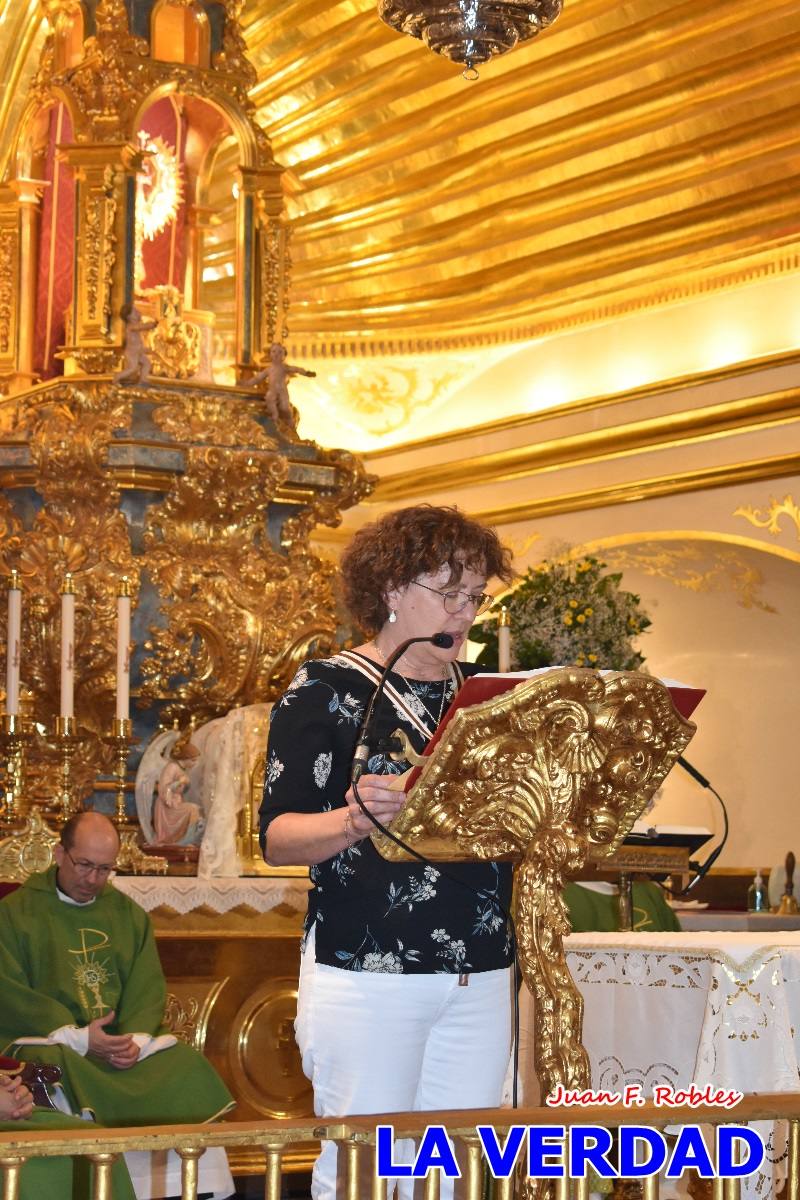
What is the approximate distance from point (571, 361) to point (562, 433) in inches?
18.6

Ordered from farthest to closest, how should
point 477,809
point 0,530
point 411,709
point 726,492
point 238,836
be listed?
point 726,492 < point 0,530 < point 238,836 < point 411,709 < point 477,809

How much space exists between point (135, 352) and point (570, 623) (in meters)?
1.73

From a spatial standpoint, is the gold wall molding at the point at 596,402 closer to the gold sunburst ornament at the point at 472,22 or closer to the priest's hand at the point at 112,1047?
the gold sunburst ornament at the point at 472,22

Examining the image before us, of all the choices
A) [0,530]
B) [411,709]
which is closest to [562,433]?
[0,530]

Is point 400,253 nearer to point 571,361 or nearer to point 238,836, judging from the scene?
point 571,361

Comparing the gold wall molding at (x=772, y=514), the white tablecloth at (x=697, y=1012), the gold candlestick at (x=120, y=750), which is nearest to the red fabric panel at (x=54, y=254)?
the gold candlestick at (x=120, y=750)

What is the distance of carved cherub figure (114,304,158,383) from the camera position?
6492 mm

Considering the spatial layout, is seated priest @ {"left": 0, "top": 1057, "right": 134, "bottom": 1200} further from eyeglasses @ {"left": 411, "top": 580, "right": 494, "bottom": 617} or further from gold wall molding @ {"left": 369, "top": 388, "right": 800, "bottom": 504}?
gold wall molding @ {"left": 369, "top": 388, "right": 800, "bottom": 504}

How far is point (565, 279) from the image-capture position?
9922 mm

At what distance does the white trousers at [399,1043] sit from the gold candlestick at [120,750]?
3.03 m

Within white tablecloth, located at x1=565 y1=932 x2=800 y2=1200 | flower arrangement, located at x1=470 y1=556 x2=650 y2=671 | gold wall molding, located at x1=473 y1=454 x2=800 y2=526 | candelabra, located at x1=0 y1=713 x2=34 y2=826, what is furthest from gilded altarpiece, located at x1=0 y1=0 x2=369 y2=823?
white tablecloth, located at x1=565 y1=932 x2=800 y2=1200

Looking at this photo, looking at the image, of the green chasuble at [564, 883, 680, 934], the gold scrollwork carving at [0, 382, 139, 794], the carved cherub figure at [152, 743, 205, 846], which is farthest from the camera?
the gold scrollwork carving at [0, 382, 139, 794]

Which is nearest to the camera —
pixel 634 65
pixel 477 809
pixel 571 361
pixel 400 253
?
pixel 477 809

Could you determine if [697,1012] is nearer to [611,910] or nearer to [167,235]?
[611,910]
